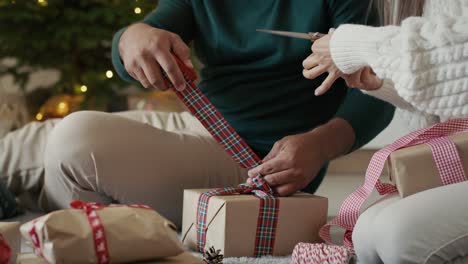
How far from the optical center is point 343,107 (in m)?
1.54

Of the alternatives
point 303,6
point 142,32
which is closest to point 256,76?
point 303,6

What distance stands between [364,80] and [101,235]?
1.70ft

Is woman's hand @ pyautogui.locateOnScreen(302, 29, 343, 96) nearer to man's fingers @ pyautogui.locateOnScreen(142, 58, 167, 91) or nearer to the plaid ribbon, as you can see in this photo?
the plaid ribbon

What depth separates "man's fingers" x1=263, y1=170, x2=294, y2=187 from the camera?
4.36 feet

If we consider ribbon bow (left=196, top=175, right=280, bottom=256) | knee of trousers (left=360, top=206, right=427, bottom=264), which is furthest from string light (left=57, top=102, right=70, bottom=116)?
knee of trousers (left=360, top=206, right=427, bottom=264)

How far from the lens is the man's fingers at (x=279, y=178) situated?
1330 mm

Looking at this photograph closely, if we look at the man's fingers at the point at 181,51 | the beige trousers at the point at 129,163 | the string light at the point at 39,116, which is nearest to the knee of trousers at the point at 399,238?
the man's fingers at the point at 181,51

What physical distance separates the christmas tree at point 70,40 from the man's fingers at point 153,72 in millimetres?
1596

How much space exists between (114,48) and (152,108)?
1526mm

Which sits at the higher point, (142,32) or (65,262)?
(142,32)

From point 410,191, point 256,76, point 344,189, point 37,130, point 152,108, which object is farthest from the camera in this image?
point 152,108

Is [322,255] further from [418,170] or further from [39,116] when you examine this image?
[39,116]

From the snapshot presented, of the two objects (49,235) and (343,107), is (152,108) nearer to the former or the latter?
(343,107)

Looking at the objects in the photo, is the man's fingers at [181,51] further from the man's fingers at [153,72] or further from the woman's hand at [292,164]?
the woman's hand at [292,164]
